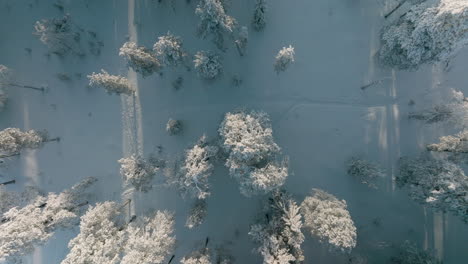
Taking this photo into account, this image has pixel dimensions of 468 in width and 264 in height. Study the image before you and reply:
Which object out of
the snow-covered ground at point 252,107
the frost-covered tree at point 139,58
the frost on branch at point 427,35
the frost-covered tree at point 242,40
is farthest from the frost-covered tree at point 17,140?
the frost on branch at point 427,35

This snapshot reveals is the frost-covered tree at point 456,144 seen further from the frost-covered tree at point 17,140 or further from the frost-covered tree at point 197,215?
the frost-covered tree at point 17,140

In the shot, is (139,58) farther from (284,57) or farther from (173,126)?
(284,57)

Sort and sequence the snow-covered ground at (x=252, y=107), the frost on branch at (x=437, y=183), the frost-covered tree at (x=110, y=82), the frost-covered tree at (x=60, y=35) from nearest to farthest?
1. the frost on branch at (x=437, y=183)
2. the frost-covered tree at (x=110, y=82)
3. the frost-covered tree at (x=60, y=35)
4. the snow-covered ground at (x=252, y=107)

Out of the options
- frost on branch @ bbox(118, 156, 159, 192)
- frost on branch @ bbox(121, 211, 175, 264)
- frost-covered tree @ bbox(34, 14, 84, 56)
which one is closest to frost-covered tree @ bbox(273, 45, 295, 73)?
frost on branch @ bbox(118, 156, 159, 192)

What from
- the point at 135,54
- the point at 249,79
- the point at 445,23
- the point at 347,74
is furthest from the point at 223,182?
the point at 445,23

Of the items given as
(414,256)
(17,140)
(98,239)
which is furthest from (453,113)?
(17,140)

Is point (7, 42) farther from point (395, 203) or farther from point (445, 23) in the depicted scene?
point (395, 203)
